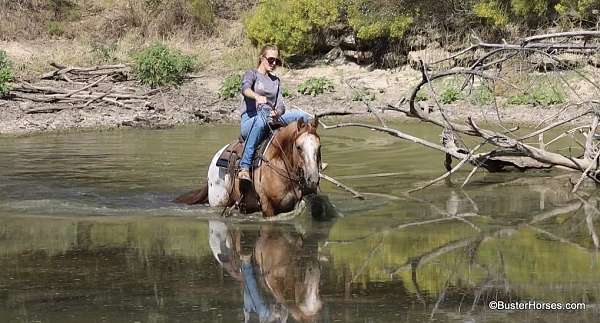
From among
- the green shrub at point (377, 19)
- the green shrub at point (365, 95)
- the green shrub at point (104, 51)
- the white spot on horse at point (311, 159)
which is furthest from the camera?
the green shrub at point (104, 51)

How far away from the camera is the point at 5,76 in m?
24.4

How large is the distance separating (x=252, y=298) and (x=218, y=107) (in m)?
17.3

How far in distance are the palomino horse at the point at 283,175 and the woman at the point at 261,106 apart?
0.56 feet

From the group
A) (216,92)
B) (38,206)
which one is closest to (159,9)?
(216,92)

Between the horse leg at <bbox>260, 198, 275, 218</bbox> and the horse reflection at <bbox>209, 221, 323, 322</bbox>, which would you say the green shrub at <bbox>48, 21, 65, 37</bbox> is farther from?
the horse leg at <bbox>260, 198, 275, 218</bbox>

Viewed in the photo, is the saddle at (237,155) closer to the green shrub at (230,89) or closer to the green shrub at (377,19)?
the green shrub at (230,89)

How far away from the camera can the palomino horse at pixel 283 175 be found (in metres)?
9.80

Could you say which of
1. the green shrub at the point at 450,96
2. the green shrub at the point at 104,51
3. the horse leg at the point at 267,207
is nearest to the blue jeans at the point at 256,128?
the horse leg at the point at 267,207

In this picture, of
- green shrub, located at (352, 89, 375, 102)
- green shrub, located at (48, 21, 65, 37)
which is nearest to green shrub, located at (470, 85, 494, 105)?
green shrub, located at (352, 89, 375, 102)

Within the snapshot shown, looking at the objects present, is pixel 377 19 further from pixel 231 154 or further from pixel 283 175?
pixel 283 175

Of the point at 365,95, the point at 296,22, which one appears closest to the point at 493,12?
the point at 365,95

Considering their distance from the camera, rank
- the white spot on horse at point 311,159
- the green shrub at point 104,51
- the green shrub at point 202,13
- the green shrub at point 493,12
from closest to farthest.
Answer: the white spot on horse at point 311,159 < the green shrub at point 493,12 < the green shrub at point 104,51 < the green shrub at point 202,13

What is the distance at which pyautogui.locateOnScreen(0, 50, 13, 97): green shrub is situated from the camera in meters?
24.0

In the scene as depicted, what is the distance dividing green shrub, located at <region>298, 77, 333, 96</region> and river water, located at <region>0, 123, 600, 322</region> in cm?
935
